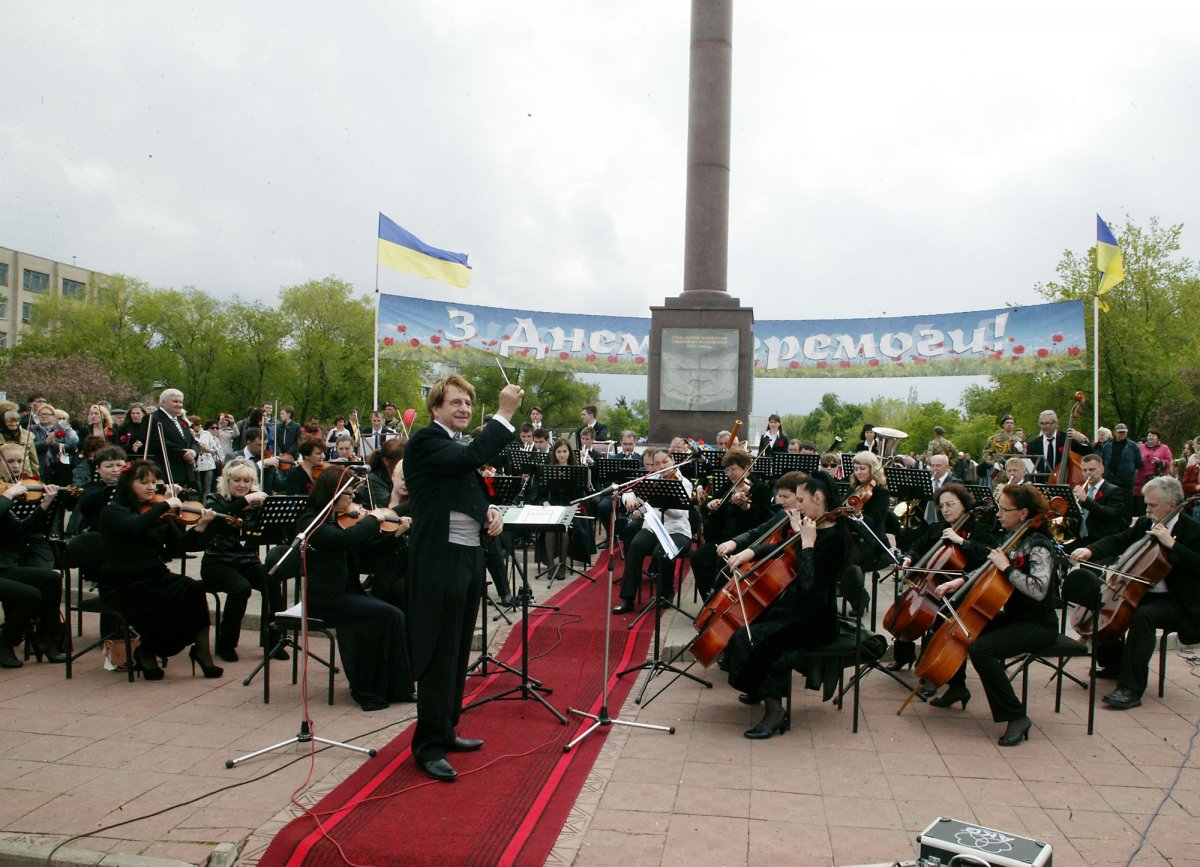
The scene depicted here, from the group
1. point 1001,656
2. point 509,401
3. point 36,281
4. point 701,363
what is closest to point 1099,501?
point 1001,656

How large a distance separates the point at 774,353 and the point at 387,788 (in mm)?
16142

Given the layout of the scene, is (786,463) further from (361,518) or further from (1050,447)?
(1050,447)

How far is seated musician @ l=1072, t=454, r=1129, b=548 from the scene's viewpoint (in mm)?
8734

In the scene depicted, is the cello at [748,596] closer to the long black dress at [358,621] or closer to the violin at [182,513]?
the long black dress at [358,621]

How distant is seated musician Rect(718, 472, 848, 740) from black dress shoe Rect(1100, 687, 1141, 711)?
2.28 meters

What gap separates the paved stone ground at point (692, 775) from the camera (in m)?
4.05

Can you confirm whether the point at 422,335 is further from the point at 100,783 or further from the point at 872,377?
the point at 100,783

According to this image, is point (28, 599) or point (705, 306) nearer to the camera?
point (28, 599)

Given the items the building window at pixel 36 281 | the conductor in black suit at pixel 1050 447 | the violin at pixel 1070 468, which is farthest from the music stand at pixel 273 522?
the building window at pixel 36 281

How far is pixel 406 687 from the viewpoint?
6219mm

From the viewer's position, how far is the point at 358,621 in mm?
6133

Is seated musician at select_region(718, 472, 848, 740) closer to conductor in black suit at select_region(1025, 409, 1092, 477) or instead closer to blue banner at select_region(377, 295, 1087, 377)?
conductor in black suit at select_region(1025, 409, 1092, 477)

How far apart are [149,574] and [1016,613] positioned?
6196 mm

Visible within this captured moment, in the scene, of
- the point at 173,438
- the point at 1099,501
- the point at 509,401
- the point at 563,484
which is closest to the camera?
the point at 509,401
